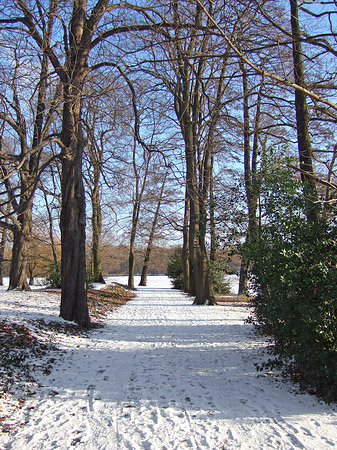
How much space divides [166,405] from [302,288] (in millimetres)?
2170

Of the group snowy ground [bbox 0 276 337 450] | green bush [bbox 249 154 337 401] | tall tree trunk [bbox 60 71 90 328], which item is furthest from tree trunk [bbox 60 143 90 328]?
green bush [bbox 249 154 337 401]

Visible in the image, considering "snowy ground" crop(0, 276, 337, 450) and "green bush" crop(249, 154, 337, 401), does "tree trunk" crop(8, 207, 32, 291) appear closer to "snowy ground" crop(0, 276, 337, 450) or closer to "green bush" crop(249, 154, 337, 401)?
"snowy ground" crop(0, 276, 337, 450)

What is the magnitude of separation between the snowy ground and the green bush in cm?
45

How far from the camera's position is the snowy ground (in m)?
3.32

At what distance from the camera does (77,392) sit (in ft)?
15.1

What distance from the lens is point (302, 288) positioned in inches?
176

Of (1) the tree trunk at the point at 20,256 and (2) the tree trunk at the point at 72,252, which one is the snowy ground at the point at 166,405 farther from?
(1) the tree trunk at the point at 20,256

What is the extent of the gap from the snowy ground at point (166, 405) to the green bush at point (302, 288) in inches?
17.7

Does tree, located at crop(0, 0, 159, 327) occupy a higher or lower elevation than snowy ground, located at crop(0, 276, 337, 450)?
higher

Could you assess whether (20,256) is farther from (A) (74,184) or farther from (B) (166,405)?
(B) (166,405)

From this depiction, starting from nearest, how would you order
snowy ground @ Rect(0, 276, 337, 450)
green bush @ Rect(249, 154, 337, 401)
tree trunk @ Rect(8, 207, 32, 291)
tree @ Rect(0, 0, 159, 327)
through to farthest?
snowy ground @ Rect(0, 276, 337, 450) < green bush @ Rect(249, 154, 337, 401) < tree @ Rect(0, 0, 159, 327) < tree trunk @ Rect(8, 207, 32, 291)

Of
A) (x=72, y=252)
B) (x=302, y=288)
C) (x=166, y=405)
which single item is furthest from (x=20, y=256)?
(x=302, y=288)

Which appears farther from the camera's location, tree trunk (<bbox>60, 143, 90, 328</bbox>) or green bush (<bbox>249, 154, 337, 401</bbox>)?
tree trunk (<bbox>60, 143, 90, 328</bbox>)

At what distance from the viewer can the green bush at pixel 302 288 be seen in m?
4.17
